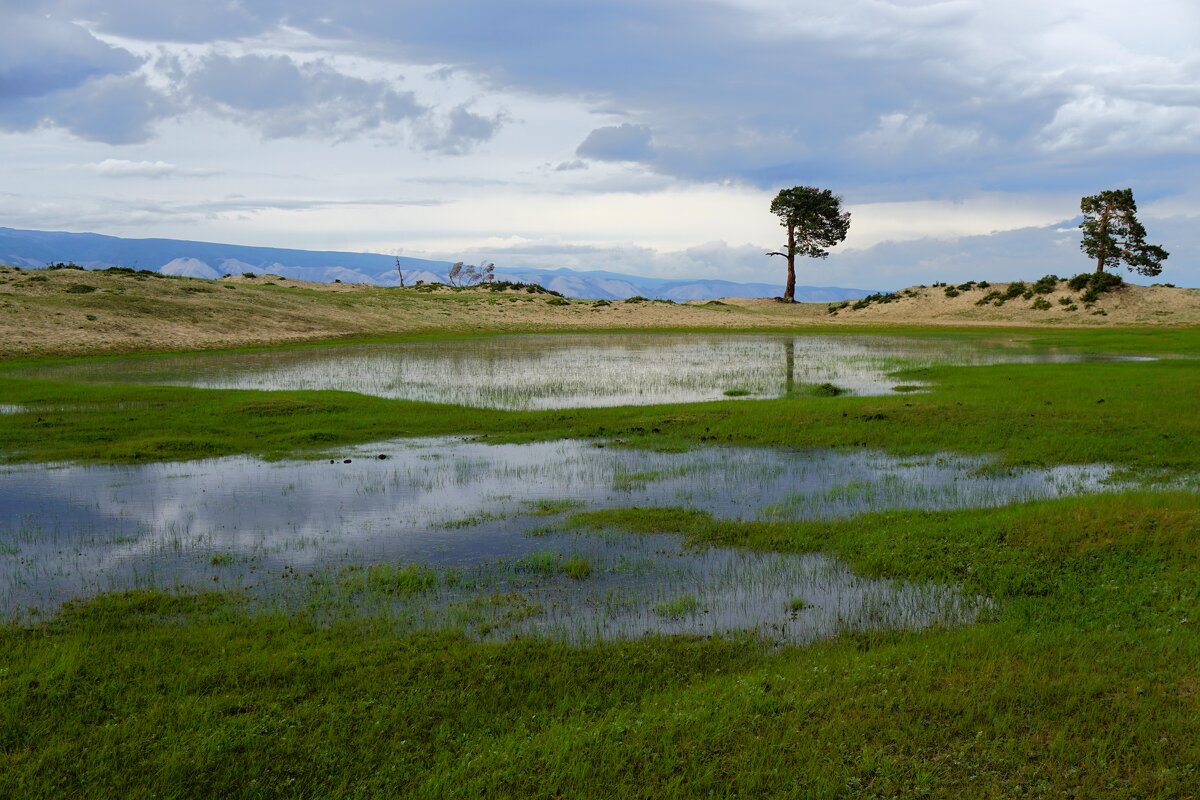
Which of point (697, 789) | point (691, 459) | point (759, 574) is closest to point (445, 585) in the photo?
point (759, 574)

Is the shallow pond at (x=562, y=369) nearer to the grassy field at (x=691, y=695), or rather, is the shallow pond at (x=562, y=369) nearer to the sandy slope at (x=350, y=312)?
the sandy slope at (x=350, y=312)

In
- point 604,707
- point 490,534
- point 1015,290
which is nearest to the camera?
point 604,707

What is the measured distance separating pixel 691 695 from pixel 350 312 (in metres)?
72.1

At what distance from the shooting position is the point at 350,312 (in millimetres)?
75562

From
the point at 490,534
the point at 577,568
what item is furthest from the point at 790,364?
the point at 577,568

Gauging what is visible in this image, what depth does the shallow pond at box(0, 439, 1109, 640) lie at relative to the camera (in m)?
10.8

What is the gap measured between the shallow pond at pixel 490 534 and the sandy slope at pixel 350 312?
3630 cm

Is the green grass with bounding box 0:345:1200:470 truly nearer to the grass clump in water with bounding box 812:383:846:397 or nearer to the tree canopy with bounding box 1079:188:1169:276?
the grass clump in water with bounding box 812:383:846:397

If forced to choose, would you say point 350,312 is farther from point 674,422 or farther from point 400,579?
point 400,579

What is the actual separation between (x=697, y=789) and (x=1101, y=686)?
426 centimetres

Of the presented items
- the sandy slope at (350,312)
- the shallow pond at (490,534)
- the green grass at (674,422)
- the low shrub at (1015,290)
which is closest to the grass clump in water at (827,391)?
the green grass at (674,422)

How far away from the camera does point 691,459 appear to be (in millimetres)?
20266

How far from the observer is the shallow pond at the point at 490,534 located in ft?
35.3

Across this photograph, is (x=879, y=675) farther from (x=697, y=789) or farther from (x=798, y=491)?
(x=798, y=491)
